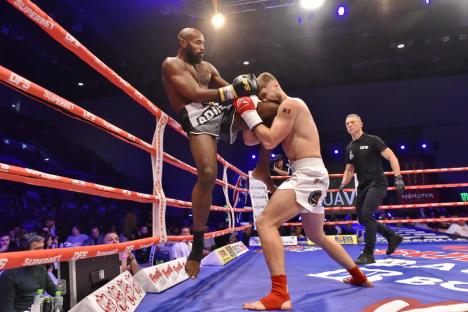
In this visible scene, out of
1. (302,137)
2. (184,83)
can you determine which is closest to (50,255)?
(184,83)

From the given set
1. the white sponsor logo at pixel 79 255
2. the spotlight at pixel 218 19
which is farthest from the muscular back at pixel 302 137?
the spotlight at pixel 218 19

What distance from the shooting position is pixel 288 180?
6.22 ft

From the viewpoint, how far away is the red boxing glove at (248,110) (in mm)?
1828

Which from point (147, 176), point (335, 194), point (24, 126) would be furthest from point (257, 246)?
point (24, 126)

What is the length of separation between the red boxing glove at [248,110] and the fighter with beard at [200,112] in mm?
43

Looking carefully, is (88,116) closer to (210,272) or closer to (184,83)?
(184,83)

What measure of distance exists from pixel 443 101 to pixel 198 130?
36.1 ft

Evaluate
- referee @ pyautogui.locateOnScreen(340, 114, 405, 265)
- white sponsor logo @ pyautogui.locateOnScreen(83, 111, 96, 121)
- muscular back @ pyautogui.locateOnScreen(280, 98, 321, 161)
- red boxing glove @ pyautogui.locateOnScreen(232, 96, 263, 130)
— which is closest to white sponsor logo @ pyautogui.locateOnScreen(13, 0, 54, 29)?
white sponsor logo @ pyautogui.locateOnScreen(83, 111, 96, 121)

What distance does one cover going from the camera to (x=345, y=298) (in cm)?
177

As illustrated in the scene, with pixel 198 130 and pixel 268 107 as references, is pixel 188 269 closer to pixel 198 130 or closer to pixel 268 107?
pixel 198 130

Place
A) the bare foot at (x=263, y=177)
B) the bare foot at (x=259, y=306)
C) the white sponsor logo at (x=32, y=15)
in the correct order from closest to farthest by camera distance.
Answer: the white sponsor logo at (x=32, y=15) → the bare foot at (x=259, y=306) → the bare foot at (x=263, y=177)

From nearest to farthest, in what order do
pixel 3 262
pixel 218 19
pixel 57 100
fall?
1. pixel 3 262
2. pixel 57 100
3. pixel 218 19

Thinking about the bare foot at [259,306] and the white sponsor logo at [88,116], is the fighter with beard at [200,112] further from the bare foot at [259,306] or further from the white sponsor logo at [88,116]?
the white sponsor logo at [88,116]

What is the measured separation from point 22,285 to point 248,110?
2.74m
